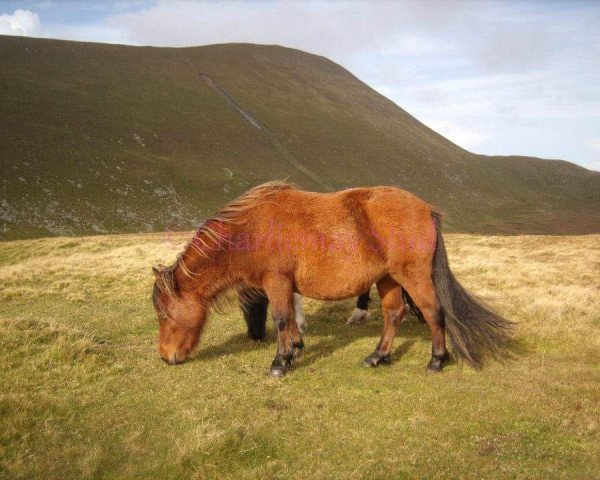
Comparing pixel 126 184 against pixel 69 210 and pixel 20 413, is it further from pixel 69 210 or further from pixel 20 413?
pixel 20 413

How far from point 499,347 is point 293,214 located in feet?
13.8

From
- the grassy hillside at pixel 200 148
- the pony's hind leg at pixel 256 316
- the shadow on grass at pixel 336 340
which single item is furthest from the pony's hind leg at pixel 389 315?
the grassy hillside at pixel 200 148

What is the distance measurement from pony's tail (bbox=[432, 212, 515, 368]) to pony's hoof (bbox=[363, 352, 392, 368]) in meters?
1.10

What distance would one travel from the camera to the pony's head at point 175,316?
7125 millimetres

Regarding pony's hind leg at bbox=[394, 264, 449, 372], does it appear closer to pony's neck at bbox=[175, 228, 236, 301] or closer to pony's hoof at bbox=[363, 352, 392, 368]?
pony's hoof at bbox=[363, 352, 392, 368]

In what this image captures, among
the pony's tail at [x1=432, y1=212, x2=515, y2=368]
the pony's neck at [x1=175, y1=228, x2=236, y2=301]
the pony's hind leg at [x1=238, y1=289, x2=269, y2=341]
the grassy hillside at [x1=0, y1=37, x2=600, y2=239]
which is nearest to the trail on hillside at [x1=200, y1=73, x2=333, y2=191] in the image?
the grassy hillside at [x1=0, y1=37, x2=600, y2=239]

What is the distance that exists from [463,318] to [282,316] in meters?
2.95

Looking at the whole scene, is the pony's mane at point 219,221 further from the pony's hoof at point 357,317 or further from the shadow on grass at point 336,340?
the pony's hoof at point 357,317

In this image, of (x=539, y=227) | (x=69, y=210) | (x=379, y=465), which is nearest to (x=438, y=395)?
A: (x=379, y=465)

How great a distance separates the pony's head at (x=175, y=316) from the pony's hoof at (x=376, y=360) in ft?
9.33

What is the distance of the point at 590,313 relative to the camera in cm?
1005

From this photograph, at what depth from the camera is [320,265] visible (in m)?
6.79

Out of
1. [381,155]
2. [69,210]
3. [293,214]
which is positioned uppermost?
[381,155]

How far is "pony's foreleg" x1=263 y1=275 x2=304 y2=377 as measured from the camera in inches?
271
